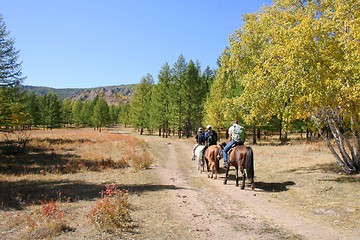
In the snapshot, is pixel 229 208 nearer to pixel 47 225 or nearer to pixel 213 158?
pixel 47 225

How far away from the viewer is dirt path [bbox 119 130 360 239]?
7766 millimetres

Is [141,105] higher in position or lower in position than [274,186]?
higher

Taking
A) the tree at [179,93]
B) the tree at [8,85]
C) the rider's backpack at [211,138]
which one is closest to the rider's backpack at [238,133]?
the rider's backpack at [211,138]

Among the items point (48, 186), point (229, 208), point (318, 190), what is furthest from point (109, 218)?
point (48, 186)

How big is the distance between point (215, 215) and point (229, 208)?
1.06 meters

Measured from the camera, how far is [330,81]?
1189 cm

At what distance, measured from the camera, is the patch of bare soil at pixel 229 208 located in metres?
7.91

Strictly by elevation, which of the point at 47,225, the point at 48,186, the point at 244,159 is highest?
the point at 244,159

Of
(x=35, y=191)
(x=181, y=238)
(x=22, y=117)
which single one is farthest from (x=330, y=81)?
(x=22, y=117)

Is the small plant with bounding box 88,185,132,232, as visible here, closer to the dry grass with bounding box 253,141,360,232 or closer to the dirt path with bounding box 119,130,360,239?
the dirt path with bounding box 119,130,360,239

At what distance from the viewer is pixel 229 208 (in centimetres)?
1031

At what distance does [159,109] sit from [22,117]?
26.9 metres

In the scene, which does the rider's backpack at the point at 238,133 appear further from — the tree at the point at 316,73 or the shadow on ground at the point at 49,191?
the shadow on ground at the point at 49,191

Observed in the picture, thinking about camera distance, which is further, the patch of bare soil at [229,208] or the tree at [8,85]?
the tree at [8,85]
